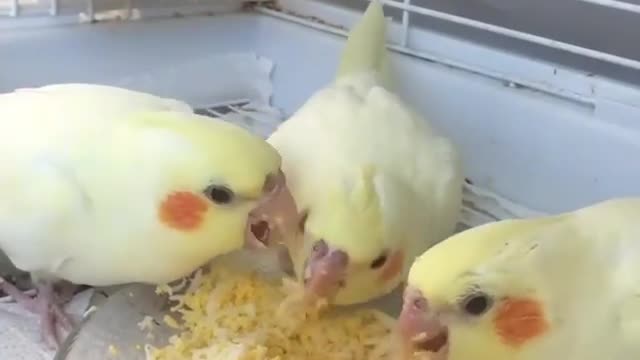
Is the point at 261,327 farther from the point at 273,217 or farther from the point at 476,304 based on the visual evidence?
the point at 476,304

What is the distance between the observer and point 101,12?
106 centimetres

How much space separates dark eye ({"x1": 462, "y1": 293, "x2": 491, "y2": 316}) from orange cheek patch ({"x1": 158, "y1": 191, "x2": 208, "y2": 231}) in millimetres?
207

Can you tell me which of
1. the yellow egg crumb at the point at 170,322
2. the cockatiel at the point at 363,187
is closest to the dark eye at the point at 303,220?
the cockatiel at the point at 363,187

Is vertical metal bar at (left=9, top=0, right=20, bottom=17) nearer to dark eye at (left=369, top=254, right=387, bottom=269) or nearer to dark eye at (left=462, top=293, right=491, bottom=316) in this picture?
dark eye at (left=369, top=254, right=387, bottom=269)

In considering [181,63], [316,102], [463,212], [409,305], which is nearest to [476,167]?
[463,212]

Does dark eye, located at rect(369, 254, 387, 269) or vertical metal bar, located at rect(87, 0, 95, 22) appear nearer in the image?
dark eye, located at rect(369, 254, 387, 269)

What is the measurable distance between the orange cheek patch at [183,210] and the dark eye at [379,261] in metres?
0.12

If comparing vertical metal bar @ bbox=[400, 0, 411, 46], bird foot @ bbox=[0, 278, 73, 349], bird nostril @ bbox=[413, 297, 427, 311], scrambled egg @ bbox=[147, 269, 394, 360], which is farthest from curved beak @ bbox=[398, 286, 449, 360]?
vertical metal bar @ bbox=[400, 0, 411, 46]

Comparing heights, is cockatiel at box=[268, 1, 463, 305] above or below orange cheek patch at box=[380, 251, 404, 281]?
above

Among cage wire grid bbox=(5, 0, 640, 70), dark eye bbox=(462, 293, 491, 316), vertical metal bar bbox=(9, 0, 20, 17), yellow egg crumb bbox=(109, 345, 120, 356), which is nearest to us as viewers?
dark eye bbox=(462, 293, 491, 316)

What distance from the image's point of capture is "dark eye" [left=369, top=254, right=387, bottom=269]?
2.44ft

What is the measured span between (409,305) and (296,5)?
0.62 metres

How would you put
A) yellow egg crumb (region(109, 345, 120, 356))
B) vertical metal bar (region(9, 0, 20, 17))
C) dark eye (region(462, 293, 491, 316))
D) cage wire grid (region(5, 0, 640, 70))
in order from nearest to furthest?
1. dark eye (region(462, 293, 491, 316))
2. yellow egg crumb (region(109, 345, 120, 356))
3. cage wire grid (region(5, 0, 640, 70))
4. vertical metal bar (region(9, 0, 20, 17))

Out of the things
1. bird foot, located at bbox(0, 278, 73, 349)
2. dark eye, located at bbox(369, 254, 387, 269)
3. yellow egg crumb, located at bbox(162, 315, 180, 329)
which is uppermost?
dark eye, located at bbox(369, 254, 387, 269)
